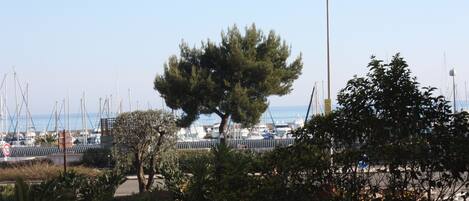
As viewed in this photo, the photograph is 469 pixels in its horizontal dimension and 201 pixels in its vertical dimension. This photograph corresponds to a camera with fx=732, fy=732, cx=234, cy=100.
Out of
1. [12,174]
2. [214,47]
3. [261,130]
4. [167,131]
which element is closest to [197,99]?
[214,47]

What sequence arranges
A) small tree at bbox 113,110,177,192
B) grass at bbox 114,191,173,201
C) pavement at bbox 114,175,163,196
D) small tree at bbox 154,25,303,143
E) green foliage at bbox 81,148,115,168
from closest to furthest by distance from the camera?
grass at bbox 114,191,173,201 → small tree at bbox 113,110,177,192 → pavement at bbox 114,175,163,196 → green foliage at bbox 81,148,115,168 → small tree at bbox 154,25,303,143

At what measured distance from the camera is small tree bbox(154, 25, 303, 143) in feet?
121

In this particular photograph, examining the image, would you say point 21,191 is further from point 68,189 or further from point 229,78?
point 229,78

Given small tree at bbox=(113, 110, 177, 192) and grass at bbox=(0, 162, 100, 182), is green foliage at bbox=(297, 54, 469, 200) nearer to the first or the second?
small tree at bbox=(113, 110, 177, 192)

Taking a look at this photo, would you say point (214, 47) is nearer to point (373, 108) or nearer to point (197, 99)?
point (197, 99)

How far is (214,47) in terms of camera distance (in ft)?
126

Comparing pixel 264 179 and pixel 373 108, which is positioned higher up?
pixel 373 108

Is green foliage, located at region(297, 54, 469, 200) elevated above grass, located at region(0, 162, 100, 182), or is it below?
above

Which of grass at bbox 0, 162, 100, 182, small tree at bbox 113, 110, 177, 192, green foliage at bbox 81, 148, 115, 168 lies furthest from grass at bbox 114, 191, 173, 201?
green foliage at bbox 81, 148, 115, 168

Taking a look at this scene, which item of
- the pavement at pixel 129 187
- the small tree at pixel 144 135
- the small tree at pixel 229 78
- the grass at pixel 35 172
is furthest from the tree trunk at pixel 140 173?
the small tree at pixel 229 78

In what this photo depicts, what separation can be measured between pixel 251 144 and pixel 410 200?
1259 inches

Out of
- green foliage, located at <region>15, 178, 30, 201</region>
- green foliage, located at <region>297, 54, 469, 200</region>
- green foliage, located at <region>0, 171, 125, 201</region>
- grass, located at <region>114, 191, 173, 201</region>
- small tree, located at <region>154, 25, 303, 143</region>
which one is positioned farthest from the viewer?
small tree, located at <region>154, 25, 303, 143</region>

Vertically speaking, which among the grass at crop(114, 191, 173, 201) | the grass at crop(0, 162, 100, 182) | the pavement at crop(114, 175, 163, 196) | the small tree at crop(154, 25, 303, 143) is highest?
the small tree at crop(154, 25, 303, 143)

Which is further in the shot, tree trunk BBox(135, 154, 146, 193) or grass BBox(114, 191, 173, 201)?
tree trunk BBox(135, 154, 146, 193)
